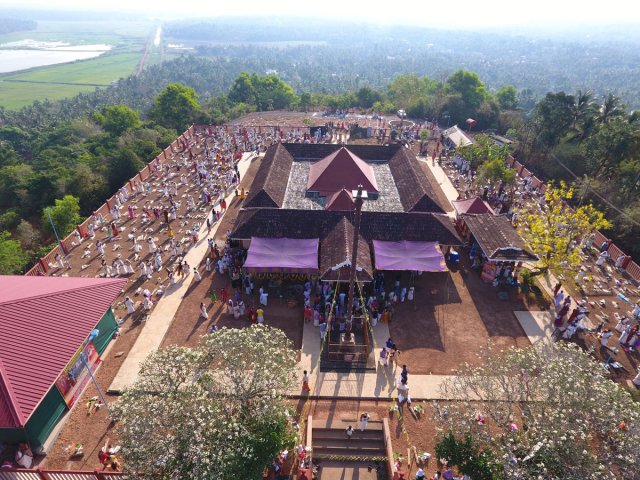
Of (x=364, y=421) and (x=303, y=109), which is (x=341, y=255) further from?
(x=303, y=109)

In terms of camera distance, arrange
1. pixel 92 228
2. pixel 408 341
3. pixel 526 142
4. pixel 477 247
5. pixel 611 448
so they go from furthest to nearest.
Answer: pixel 526 142 → pixel 92 228 → pixel 477 247 → pixel 408 341 → pixel 611 448

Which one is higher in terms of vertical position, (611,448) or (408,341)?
(611,448)

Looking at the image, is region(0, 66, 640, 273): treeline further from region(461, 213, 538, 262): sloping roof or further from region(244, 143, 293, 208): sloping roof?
region(244, 143, 293, 208): sloping roof

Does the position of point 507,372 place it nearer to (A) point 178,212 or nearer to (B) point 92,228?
(A) point 178,212

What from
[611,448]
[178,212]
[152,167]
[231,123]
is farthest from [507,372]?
[231,123]

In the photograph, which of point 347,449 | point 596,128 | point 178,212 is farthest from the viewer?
point 596,128

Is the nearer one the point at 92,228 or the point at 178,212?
the point at 92,228

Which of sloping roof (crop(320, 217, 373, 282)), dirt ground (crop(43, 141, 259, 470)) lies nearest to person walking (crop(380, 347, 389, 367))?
sloping roof (crop(320, 217, 373, 282))
